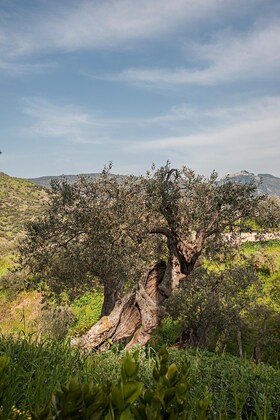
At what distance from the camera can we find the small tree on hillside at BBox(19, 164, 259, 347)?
18.4 m

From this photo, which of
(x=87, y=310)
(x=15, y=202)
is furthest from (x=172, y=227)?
(x=15, y=202)

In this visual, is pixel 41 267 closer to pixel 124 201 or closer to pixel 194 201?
pixel 124 201

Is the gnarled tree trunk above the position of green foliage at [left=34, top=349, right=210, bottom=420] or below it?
below

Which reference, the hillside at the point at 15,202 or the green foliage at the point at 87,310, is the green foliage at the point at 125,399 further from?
the hillside at the point at 15,202

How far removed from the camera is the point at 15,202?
12850cm

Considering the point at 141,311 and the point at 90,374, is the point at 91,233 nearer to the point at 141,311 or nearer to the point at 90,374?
the point at 141,311

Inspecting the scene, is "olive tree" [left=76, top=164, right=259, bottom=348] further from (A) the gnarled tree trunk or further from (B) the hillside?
(B) the hillside

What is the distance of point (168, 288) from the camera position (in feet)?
62.2

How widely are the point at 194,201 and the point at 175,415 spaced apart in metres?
17.1

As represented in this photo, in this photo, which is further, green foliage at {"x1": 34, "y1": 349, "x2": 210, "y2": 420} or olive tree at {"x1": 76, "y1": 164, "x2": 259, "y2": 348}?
olive tree at {"x1": 76, "y1": 164, "x2": 259, "y2": 348}

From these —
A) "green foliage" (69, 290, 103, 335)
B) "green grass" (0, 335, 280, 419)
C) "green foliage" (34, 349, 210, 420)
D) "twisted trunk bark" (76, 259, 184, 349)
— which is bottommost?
"green foliage" (69, 290, 103, 335)

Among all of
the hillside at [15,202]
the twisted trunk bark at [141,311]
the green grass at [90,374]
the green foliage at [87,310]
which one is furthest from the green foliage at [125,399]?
the hillside at [15,202]

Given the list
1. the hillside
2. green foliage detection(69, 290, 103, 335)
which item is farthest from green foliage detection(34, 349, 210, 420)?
the hillside

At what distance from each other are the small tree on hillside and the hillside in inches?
3042
